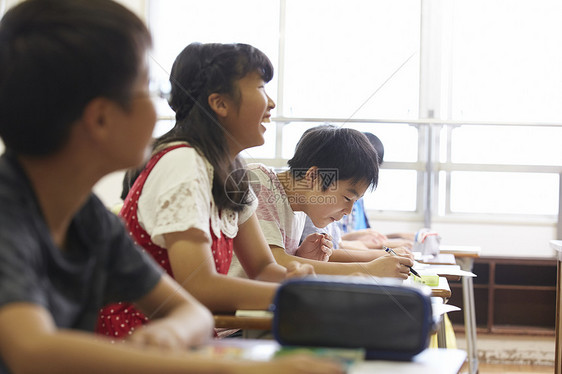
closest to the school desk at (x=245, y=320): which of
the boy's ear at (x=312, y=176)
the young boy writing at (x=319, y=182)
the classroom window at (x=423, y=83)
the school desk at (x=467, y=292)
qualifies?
the young boy writing at (x=319, y=182)

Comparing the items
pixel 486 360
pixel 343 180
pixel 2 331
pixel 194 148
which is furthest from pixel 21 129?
pixel 486 360

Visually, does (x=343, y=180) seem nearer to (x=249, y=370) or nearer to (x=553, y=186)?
(x=249, y=370)

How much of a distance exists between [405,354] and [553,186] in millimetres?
4201

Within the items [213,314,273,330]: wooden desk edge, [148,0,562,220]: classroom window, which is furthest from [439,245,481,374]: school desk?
[213,314,273,330]: wooden desk edge

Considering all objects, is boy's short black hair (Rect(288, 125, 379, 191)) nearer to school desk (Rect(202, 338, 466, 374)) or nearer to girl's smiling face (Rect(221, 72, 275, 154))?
girl's smiling face (Rect(221, 72, 275, 154))

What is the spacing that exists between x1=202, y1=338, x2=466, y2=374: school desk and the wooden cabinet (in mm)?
3567

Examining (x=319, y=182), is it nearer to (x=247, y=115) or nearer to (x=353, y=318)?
(x=247, y=115)

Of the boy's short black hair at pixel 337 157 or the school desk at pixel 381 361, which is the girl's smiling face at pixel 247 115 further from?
the school desk at pixel 381 361

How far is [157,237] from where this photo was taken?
1.33 metres

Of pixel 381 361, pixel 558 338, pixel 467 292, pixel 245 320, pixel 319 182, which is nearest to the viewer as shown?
pixel 381 361

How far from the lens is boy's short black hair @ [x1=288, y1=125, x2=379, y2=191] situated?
209 centimetres

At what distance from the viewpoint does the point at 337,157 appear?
2107mm

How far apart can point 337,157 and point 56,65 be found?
4.83ft

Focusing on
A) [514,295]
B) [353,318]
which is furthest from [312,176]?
[514,295]
